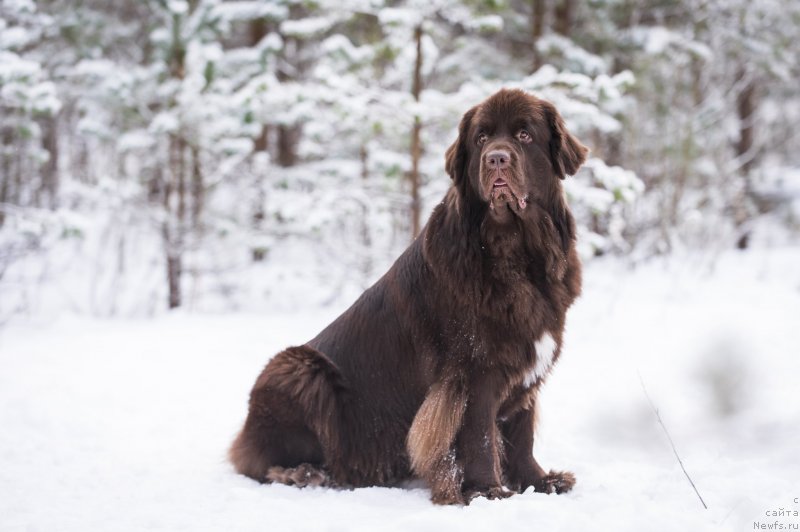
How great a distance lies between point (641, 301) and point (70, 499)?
613cm

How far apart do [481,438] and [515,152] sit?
1320 mm

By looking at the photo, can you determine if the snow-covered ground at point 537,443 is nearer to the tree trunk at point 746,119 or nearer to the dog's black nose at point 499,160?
the dog's black nose at point 499,160

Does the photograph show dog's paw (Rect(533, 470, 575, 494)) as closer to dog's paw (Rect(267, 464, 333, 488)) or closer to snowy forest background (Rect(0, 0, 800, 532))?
snowy forest background (Rect(0, 0, 800, 532))

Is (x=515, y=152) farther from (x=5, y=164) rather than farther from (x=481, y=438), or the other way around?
(x=5, y=164)

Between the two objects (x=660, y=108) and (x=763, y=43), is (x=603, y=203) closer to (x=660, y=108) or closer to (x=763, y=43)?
(x=660, y=108)

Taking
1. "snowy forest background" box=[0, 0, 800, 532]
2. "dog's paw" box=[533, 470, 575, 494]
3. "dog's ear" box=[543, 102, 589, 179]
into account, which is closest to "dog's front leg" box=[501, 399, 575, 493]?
"dog's paw" box=[533, 470, 575, 494]

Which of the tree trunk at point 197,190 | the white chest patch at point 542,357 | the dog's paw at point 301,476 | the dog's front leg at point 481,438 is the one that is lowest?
the dog's paw at point 301,476

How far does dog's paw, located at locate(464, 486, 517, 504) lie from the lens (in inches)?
110

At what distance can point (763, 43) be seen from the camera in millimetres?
9656

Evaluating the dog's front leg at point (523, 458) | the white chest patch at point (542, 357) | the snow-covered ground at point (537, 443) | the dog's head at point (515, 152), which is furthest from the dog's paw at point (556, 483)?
the dog's head at point (515, 152)

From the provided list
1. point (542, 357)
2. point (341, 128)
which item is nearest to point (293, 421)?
point (542, 357)

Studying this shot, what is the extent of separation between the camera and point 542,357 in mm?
2891

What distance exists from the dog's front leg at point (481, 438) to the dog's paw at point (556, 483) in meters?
0.27

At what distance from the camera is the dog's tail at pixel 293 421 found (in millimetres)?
3141
